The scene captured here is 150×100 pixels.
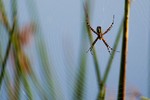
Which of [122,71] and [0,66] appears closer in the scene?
[122,71]

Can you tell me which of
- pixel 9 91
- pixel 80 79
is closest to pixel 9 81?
pixel 9 91

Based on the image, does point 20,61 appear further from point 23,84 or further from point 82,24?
point 82,24

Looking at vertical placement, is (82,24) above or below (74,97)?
above

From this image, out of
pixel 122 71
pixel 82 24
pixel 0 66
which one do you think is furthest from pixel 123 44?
pixel 0 66

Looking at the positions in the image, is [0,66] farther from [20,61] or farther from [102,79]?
[102,79]

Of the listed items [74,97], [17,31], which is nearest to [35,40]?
[17,31]

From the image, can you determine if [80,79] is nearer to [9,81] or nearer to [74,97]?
[74,97]

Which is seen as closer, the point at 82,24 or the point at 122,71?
the point at 122,71
